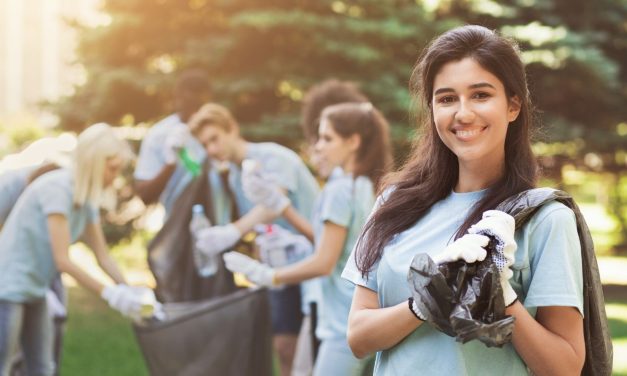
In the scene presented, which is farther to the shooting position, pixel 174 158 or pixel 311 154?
pixel 174 158

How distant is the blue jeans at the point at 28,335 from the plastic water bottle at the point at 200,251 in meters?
1.04

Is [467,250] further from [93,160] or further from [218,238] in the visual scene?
[218,238]

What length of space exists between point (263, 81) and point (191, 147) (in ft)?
17.3

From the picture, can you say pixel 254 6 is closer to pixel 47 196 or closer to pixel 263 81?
pixel 263 81

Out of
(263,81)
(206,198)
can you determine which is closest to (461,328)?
(206,198)

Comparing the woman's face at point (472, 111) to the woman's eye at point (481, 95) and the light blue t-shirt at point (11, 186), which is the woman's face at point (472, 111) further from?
the light blue t-shirt at point (11, 186)

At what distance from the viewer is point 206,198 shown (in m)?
6.63

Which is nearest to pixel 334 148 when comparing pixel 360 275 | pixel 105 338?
pixel 360 275

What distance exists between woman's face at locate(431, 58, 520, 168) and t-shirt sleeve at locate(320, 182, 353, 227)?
2.04 m

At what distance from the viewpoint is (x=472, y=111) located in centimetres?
246

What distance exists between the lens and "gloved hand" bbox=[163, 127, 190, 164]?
7047 millimetres

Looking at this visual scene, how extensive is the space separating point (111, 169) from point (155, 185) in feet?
5.07

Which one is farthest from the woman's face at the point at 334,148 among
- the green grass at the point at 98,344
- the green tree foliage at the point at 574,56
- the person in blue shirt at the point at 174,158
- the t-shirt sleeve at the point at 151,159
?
the green tree foliage at the point at 574,56

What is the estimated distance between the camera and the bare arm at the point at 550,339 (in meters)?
2.29
